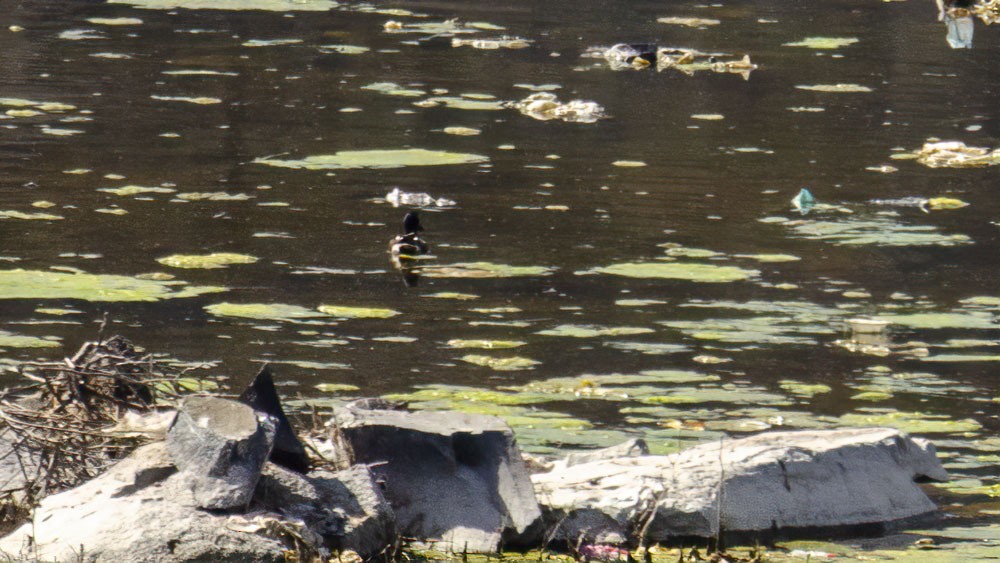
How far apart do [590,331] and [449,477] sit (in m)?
2.69

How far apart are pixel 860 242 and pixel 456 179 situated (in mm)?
3001

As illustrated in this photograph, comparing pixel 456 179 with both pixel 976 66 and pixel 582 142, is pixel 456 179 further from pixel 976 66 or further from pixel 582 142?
pixel 976 66

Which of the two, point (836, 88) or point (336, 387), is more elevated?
point (336, 387)

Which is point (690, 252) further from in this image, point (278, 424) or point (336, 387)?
point (278, 424)

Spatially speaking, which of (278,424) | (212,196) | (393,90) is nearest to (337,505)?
(278,424)

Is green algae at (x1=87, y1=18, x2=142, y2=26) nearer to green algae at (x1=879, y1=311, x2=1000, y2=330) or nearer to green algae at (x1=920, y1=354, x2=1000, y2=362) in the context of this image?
green algae at (x1=879, y1=311, x2=1000, y2=330)

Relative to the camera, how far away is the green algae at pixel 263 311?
9070mm

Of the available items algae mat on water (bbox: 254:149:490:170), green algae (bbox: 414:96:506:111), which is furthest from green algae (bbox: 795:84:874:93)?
algae mat on water (bbox: 254:149:490:170)

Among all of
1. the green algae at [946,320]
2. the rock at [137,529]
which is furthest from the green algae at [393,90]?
the rock at [137,529]

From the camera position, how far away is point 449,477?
638cm

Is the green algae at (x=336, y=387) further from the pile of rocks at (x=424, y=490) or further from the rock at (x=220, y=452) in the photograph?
the rock at (x=220, y=452)

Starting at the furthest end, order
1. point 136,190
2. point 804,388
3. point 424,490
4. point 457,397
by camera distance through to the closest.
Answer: point 136,190 → point 804,388 → point 457,397 → point 424,490

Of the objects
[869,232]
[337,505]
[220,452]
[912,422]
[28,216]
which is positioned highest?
[220,452]

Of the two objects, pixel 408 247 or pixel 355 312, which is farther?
pixel 408 247
